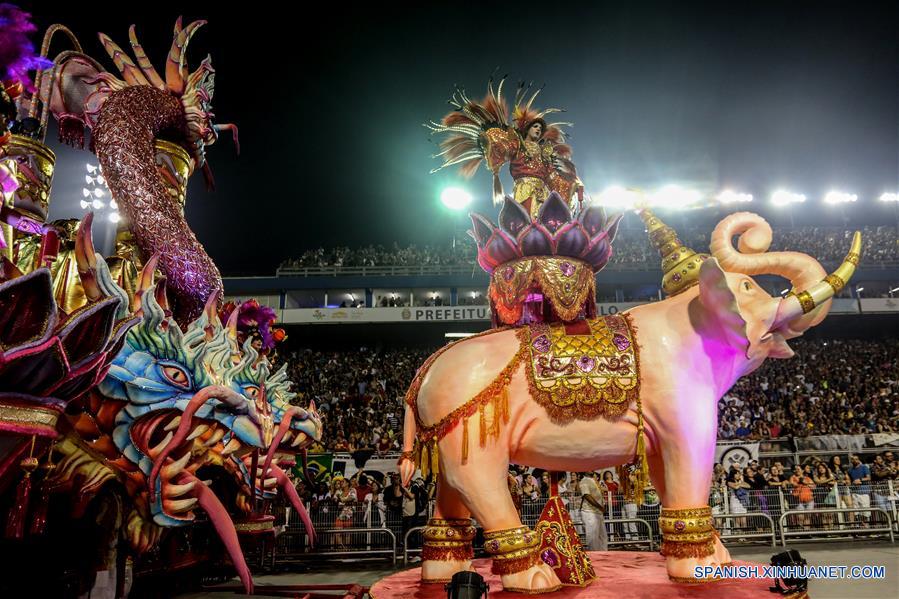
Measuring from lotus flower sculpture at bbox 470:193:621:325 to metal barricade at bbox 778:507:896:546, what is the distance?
8.51 meters

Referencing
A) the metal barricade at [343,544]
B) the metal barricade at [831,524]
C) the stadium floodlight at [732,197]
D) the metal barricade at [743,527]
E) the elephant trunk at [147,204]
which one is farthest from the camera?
the stadium floodlight at [732,197]

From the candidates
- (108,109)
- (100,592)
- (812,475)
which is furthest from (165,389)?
(812,475)

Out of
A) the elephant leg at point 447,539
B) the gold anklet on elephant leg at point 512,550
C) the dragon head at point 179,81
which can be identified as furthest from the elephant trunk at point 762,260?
the dragon head at point 179,81

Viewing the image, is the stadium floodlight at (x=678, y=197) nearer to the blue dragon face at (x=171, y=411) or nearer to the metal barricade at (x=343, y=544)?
the metal barricade at (x=343, y=544)

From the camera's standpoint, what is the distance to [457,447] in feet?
9.34

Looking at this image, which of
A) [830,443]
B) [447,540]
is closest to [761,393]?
[830,443]

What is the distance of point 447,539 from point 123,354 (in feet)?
6.51

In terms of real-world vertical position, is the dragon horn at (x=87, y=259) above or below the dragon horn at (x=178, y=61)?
below

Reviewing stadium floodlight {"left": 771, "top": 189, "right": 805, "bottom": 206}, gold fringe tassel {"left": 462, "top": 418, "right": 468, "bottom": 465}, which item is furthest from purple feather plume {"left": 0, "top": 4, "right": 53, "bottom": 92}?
stadium floodlight {"left": 771, "top": 189, "right": 805, "bottom": 206}

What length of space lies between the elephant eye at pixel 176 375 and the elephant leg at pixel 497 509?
1.40m

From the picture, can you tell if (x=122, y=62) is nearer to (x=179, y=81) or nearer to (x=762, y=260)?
(x=179, y=81)

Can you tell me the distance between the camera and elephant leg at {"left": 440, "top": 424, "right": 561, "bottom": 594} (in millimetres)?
2652

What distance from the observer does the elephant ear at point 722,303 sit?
2.85 m

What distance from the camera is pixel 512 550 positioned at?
2.68 meters
